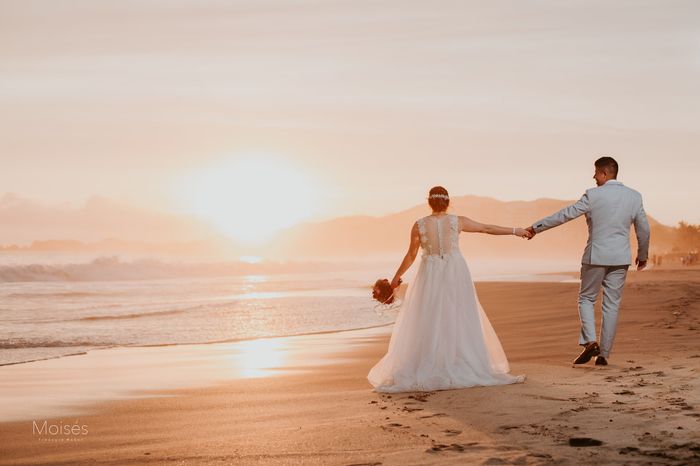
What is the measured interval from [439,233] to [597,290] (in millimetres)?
1972

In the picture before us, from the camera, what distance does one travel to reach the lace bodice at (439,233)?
8680 millimetres

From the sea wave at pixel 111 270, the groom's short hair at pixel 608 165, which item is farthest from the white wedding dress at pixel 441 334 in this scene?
the sea wave at pixel 111 270

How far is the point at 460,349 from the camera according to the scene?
8156 mm

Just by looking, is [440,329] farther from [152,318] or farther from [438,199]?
[152,318]

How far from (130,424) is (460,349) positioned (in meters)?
3.26

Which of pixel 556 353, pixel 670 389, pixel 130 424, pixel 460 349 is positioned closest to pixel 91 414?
pixel 130 424

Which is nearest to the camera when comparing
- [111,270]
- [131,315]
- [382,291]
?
[382,291]

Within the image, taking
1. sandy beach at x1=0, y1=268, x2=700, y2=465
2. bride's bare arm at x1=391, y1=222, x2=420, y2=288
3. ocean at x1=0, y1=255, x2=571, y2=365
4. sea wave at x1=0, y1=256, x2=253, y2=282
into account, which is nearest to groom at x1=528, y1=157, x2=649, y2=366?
sandy beach at x1=0, y1=268, x2=700, y2=465

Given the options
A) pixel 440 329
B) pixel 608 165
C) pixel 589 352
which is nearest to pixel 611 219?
pixel 608 165

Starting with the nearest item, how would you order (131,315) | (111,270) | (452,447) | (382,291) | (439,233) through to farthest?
(452,447), (439,233), (382,291), (131,315), (111,270)

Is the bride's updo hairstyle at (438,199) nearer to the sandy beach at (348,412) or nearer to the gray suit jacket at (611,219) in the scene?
the gray suit jacket at (611,219)

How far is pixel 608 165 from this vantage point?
9109 mm

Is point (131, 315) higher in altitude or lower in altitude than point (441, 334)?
lower

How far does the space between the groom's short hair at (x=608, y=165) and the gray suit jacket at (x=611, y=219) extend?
0.11 meters
